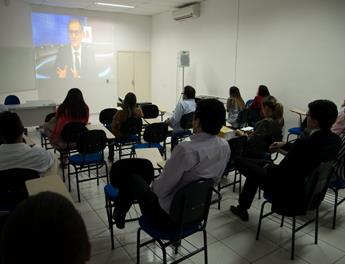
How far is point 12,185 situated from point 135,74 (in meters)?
8.44

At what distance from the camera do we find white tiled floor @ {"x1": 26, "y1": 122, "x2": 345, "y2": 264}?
2510 mm

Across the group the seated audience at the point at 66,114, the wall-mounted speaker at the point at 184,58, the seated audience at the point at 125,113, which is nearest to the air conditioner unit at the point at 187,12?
the wall-mounted speaker at the point at 184,58

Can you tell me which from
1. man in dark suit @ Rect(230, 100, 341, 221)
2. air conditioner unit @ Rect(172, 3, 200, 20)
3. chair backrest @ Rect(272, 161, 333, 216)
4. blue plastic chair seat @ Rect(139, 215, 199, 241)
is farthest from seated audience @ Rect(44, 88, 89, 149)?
air conditioner unit @ Rect(172, 3, 200, 20)

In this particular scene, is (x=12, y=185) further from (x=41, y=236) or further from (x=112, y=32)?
(x=112, y=32)

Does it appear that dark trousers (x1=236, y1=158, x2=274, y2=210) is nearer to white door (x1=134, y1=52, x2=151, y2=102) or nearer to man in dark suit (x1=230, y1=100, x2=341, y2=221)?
man in dark suit (x1=230, y1=100, x2=341, y2=221)

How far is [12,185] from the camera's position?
6.97 feet

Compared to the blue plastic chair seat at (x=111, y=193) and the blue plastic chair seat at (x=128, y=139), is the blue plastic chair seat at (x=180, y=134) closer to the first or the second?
the blue plastic chair seat at (x=128, y=139)

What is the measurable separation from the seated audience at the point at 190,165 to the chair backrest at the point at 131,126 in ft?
7.58

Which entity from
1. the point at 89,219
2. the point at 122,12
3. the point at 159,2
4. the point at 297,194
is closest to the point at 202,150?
the point at 297,194

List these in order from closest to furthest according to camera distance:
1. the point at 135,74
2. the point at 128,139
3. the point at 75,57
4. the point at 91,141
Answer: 1. the point at 91,141
2. the point at 128,139
3. the point at 75,57
4. the point at 135,74

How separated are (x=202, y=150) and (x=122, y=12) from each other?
8.70m

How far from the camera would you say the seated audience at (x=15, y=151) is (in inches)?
86.3

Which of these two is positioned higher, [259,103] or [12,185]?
[259,103]

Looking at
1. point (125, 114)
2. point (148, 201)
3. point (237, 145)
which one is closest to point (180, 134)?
point (125, 114)
